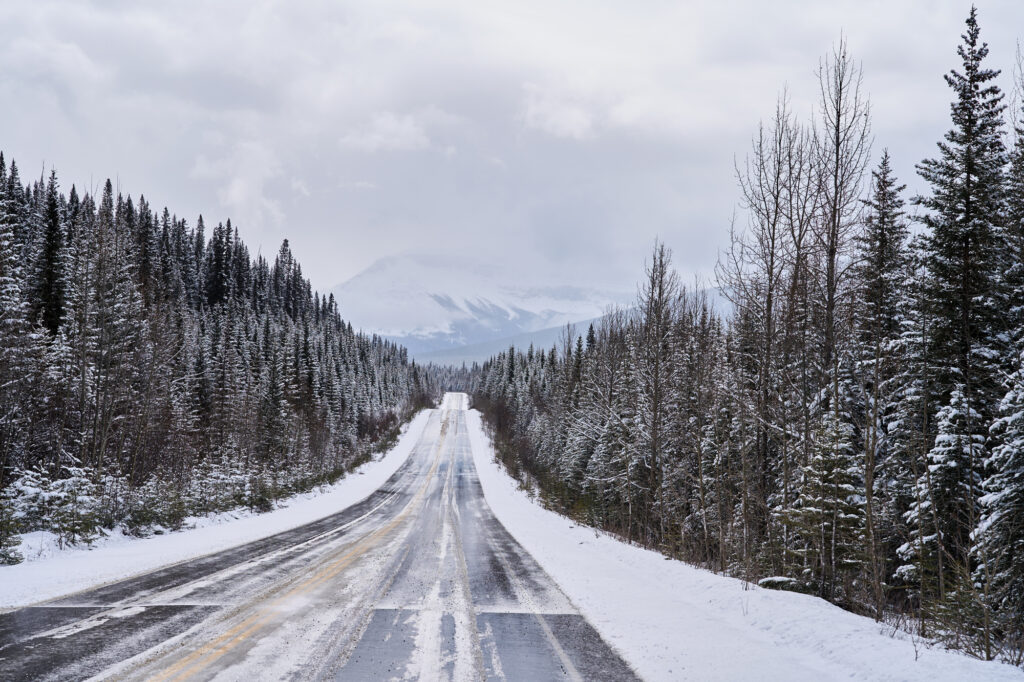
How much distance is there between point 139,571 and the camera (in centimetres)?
1079

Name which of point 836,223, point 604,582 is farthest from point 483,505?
point 836,223

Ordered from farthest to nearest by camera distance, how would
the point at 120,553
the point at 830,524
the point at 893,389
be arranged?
the point at 893,389, the point at 120,553, the point at 830,524

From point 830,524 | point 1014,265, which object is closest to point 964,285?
point 1014,265

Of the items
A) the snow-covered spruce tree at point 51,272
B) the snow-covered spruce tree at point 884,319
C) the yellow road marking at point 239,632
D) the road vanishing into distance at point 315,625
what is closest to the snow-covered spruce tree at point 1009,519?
the snow-covered spruce tree at point 884,319

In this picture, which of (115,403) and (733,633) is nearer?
(733,633)

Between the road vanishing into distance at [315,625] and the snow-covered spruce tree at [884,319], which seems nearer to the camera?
the road vanishing into distance at [315,625]

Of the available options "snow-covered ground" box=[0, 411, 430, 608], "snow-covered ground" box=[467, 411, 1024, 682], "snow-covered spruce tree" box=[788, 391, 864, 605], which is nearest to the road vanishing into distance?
"snow-covered ground" box=[467, 411, 1024, 682]

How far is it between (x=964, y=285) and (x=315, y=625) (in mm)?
16231

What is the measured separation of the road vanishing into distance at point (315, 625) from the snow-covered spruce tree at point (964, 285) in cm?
1010

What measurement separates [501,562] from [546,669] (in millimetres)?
8144

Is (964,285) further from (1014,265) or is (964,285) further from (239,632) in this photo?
(239,632)

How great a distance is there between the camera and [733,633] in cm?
780

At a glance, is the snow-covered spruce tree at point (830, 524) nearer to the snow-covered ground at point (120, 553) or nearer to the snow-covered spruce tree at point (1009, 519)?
the snow-covered spruce tree at point (1009, 519)

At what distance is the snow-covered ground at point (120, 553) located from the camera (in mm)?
9398
